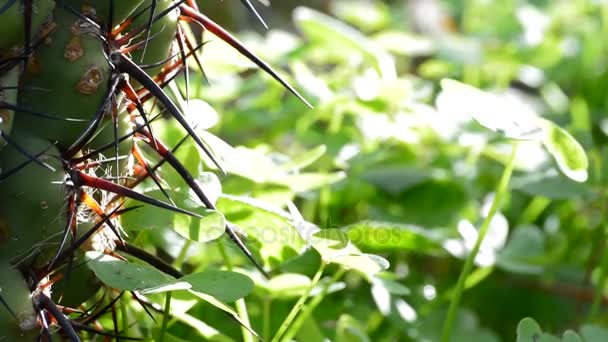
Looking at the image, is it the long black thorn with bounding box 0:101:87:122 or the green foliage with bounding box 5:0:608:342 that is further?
the green foliage with bounding box 5:0:608:342

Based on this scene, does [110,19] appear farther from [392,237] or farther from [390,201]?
[390,201]

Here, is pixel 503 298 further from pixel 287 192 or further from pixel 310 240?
pixel 310 240

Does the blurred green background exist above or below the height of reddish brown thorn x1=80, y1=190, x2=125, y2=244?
below

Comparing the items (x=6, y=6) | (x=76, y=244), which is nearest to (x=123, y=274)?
(x=76, y=244)

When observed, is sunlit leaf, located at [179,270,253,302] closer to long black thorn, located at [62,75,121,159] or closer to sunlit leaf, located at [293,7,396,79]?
long black thorn, located at [62,75,121,159]

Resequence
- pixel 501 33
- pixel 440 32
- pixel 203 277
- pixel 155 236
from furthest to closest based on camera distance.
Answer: pixel 440 32
pixel 501 33
pixel 155 236
pixel 203 277

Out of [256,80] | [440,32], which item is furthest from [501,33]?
[256,80]

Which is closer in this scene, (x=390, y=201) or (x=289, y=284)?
(x=289, y=284)

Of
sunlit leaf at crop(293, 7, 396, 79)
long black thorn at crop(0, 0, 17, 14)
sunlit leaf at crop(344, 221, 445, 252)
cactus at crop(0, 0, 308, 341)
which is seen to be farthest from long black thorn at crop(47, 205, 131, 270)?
→ sunlit leaf at crop(293, 7, 396, 79)
